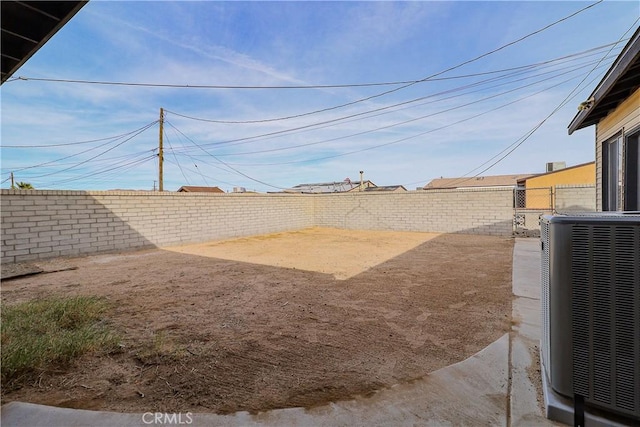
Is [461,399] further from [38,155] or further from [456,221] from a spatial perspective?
[38,155]

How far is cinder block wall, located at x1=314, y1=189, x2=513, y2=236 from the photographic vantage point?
34.9ft

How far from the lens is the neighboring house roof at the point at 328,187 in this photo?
104ft

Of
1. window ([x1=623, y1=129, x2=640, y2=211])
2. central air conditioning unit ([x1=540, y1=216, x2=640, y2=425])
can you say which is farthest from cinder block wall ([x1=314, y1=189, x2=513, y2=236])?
central air conditioning unit ([x1=540, y1=216, x2=640, y2=425])

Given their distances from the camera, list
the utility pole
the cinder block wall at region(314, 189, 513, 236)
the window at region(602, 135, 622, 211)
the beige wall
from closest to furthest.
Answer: the beige wall < the window at region(602, 135, 622, 211) < the cinder block wall at region(314, 189, 513, 236) < the utility pole

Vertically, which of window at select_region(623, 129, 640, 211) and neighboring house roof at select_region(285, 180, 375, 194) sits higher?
neighboring house roof at select_region(285, 180, 375, 194)

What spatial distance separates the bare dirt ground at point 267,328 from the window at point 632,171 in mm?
2154

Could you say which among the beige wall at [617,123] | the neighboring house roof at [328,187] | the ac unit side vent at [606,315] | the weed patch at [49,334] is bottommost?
the weed patch at [49,334]

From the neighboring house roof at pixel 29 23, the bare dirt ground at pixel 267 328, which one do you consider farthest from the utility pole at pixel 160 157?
the neighboring house roof at pixel 29 23

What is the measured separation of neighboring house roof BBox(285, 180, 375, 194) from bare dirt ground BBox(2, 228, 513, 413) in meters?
25.0

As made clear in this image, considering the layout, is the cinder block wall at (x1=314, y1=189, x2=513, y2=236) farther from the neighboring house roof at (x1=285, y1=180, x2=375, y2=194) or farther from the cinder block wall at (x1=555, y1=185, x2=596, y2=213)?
the neighboring house roof at (x1=285, y1=180, x2=375, y2=194)

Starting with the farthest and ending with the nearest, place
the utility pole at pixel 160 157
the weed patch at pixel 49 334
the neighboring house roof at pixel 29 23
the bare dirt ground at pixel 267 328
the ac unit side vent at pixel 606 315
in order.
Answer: the utility pole at pixel 160 157 < the neighboring house roof at pixel 29 23 < the weed patch at pixel 49 334 < the bare dirt ground at pixel 267 328 < the ac unit side vent at pixel 606 315

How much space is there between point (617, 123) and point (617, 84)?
4.76 feet

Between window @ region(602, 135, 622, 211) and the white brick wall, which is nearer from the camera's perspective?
window @ region(602, 135, 622, 211)

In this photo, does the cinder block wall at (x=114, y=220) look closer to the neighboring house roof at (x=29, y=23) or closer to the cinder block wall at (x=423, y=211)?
the cinder block wall at (x=423, y=211)
